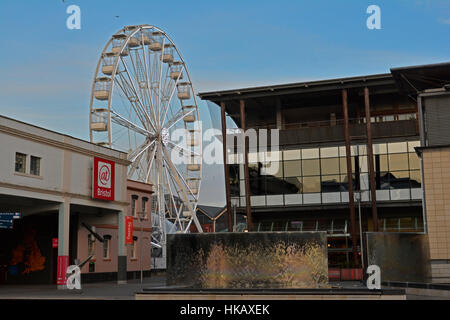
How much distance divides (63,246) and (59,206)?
240 cm

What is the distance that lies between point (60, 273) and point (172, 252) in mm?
16381

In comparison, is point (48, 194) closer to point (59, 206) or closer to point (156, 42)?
point (59, 206)

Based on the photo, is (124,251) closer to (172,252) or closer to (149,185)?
(149,185)

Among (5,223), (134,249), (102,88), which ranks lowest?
(134,249)

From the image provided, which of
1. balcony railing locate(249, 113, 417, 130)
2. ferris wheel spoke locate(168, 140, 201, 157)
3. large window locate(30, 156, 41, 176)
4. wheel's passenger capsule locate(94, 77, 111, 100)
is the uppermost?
wheel's passenger capsule locate(94, 77, 111, 100)

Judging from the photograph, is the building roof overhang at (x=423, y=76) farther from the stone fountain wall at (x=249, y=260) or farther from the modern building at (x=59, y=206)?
the stone fountain wall at (x=249, y=260)

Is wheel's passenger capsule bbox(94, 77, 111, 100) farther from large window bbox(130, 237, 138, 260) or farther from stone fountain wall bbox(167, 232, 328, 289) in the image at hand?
stone fountain wall bbox(167, 232, 328, 289)

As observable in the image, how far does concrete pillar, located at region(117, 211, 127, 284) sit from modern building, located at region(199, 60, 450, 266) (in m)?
14.4

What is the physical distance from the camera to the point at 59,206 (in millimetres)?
37312

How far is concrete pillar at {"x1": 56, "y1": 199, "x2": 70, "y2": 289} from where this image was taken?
35938 mm

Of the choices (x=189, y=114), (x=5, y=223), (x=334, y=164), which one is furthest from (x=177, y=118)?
(x=5, y=223)

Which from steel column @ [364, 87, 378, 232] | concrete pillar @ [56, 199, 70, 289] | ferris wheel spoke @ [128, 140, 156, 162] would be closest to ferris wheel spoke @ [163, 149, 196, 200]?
ferris wheel spoke @ [128, 140, 156, 162]

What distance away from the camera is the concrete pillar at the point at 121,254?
1699 inches

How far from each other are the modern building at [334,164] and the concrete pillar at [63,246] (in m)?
21.5
